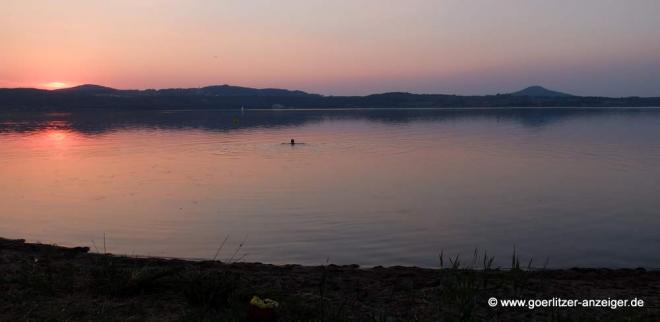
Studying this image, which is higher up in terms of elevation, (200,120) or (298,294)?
(298,294)

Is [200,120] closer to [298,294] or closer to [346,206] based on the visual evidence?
[346,206]

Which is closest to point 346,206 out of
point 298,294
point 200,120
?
point 298,294

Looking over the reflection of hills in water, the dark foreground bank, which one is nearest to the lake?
the dark foreground bank

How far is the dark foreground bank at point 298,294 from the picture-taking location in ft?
23.2

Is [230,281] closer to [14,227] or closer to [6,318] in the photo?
[6,318]

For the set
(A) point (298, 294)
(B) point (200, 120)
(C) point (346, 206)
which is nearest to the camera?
(A) point (298, 294)

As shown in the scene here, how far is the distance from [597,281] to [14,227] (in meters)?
15.4

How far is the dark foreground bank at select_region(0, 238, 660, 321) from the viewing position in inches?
278

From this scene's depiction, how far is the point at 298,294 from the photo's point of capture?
27.4 feet

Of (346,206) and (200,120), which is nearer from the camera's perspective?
(346,206)

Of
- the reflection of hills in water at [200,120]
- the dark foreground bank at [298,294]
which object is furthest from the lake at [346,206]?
the reflection of hills in water at [200,120]

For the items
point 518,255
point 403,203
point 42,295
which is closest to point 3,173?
point 403,203

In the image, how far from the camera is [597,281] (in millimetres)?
9906

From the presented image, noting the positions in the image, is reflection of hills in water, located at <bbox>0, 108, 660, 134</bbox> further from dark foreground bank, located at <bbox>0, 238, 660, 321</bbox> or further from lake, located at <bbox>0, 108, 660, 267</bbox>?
dark foreground bank, located at <bbox>0, 238, 660, 321</bbox>
